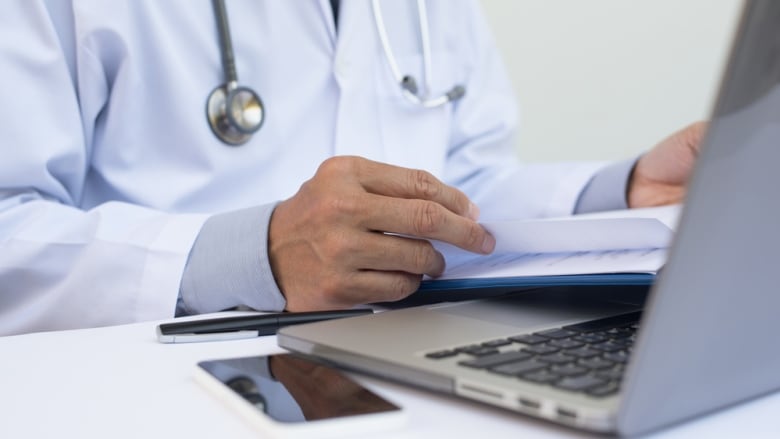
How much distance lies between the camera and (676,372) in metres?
0.28

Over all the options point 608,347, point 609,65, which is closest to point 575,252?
point 608,347

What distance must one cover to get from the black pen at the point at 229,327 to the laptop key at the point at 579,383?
0.26 meters

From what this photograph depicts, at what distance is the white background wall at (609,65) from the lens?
1604mm

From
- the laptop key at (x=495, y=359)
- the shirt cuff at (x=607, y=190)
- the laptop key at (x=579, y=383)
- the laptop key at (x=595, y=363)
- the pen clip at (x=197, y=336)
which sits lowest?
the shirt cuff at (x=607, y=190)

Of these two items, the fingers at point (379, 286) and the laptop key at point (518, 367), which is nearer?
the laptop key at point (518, 367)

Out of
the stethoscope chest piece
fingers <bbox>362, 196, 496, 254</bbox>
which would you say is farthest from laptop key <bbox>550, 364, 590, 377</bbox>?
the stethoscope chest piece

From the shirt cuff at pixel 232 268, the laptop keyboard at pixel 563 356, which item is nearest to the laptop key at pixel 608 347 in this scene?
the laptop keyboard at pixel 563 356

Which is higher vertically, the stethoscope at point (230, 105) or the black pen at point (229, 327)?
the stethoscope at point (230, 105)

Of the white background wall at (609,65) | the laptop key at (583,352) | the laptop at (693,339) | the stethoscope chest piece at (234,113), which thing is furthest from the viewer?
the white background wall at (609,65)

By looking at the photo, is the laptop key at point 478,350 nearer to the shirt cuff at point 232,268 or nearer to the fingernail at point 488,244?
the fingernail at point 488,244

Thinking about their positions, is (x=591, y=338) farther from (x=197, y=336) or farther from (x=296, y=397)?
(x=197, y=336)

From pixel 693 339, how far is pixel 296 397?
0.56ft

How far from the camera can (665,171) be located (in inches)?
40.8

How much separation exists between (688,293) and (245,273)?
45 cm
